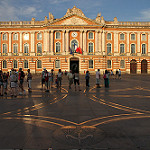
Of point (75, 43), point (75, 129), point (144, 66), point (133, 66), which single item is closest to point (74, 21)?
point (75, 43)

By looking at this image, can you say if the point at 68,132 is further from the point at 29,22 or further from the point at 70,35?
the point at 29,22

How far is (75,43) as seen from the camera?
43062 mm

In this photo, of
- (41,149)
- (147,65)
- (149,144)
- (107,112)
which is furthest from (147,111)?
(147,65)

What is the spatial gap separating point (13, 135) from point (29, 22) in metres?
44.9

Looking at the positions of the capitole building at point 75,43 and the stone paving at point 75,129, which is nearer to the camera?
the stone paving at point 75,129

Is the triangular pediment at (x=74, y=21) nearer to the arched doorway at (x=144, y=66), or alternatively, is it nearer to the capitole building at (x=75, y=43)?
the capitole building at (x=75, y=43)

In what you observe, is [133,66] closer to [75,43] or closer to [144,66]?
[144,66]

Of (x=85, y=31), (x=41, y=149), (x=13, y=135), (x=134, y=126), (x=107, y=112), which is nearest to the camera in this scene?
(x=41, y=149)

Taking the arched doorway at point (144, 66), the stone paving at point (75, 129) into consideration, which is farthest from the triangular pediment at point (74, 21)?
the stone paving at point (75, 129)

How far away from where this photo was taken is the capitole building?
4241 centimetres

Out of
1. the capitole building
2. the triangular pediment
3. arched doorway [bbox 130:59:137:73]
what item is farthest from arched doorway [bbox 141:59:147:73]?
the triangular pediment

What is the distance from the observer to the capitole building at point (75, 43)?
42.4 m

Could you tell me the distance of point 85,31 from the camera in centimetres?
4259

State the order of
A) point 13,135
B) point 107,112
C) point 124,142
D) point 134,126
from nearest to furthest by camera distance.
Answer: point 124,142
point 13,135
point 134,126
point 107,112
